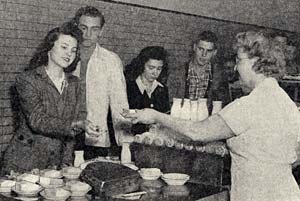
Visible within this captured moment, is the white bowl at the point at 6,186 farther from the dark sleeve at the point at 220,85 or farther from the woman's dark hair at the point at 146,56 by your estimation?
the dark sleeve at the point at 220,85

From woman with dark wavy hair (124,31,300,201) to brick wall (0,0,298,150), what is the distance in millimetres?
2013

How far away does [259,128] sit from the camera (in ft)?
8.49

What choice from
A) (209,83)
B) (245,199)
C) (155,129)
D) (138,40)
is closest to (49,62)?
(155,129)

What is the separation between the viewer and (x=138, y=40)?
5.75 m

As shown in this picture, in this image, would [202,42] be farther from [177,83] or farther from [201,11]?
[201,11]

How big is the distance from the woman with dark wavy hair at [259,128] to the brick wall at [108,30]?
201 centimetres

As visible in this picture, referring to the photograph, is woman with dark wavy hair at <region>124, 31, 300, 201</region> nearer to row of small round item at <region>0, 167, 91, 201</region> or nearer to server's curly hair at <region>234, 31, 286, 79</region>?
server's curly hair at <region>234, 31, 286, 79</region>

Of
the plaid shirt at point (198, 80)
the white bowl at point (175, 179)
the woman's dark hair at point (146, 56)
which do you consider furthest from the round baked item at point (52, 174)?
the plaid shirt at point (198, 80)

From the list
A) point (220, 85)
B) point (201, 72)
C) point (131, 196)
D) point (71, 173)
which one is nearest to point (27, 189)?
point (71, 173)

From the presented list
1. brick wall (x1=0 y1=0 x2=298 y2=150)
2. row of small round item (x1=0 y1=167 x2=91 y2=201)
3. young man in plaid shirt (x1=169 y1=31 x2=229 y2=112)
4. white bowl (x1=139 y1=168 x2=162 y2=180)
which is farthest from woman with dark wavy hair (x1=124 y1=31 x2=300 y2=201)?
young man in plaid shirt (x1=169 y1=31 x2=229 y2=112)

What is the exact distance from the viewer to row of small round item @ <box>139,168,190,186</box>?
306cm

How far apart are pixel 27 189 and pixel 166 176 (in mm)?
879

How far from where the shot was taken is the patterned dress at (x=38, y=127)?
3.45 metres

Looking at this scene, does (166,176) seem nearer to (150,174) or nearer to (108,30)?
(150,174)
